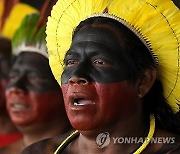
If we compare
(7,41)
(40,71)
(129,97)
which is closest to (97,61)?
(129,97)

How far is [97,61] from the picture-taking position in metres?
2.85

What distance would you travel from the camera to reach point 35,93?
4266 millimetres

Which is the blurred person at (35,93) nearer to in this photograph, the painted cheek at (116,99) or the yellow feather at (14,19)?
the yellow feather at (14,19)

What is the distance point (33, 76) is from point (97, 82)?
156 cm

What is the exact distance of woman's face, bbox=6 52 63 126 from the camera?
4.26 metres

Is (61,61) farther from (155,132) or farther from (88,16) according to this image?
(155,132)

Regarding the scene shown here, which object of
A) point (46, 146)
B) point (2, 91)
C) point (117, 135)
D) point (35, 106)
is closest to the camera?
point (117, 135)

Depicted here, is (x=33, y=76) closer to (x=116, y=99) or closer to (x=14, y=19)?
(x=14, y=19)

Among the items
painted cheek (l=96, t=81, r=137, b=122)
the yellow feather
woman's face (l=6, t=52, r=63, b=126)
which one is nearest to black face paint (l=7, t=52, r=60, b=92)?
woman's face (l=6, t=52, r=63, b=126)

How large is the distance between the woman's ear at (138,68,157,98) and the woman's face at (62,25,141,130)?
6 cm

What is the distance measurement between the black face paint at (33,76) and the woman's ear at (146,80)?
1408mm

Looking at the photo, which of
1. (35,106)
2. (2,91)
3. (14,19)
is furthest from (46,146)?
(14,19)

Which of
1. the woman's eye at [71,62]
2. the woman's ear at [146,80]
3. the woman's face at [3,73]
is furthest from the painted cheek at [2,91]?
the woman's ear at [146,80]

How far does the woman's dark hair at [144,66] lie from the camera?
289cm
